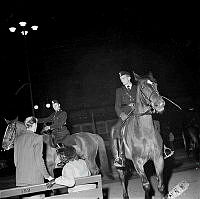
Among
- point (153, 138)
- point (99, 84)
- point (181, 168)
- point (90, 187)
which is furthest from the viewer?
point (99, 84)

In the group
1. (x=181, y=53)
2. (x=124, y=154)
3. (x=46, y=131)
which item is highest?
(x=181, y=53)

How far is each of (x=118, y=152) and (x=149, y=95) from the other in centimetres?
258

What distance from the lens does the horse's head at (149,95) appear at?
7.41 metres

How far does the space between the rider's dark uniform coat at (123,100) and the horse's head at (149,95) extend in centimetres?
111

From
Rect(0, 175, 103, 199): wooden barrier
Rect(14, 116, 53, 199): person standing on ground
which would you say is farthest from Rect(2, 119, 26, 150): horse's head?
Rect(0, 175, 103, 199): wooden barrier

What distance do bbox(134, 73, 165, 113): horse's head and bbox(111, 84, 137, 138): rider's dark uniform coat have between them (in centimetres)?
111

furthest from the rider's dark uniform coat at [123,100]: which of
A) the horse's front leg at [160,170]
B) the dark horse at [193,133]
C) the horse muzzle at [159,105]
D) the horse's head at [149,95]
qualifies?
the dark horse at [193,133]

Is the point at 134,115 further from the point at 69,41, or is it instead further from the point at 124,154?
the point at 69,41

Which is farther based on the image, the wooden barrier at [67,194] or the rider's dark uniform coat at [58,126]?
the rider's dark uniform coat at [58,126]

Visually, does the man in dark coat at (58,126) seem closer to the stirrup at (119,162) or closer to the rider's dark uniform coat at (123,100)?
the rider's dark uniform coat at (123,100)

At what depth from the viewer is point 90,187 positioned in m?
6.67

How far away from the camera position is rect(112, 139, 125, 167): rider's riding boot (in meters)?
9.12

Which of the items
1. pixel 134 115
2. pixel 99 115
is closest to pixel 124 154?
pixel 134 115

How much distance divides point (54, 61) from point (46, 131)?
66.2ft
